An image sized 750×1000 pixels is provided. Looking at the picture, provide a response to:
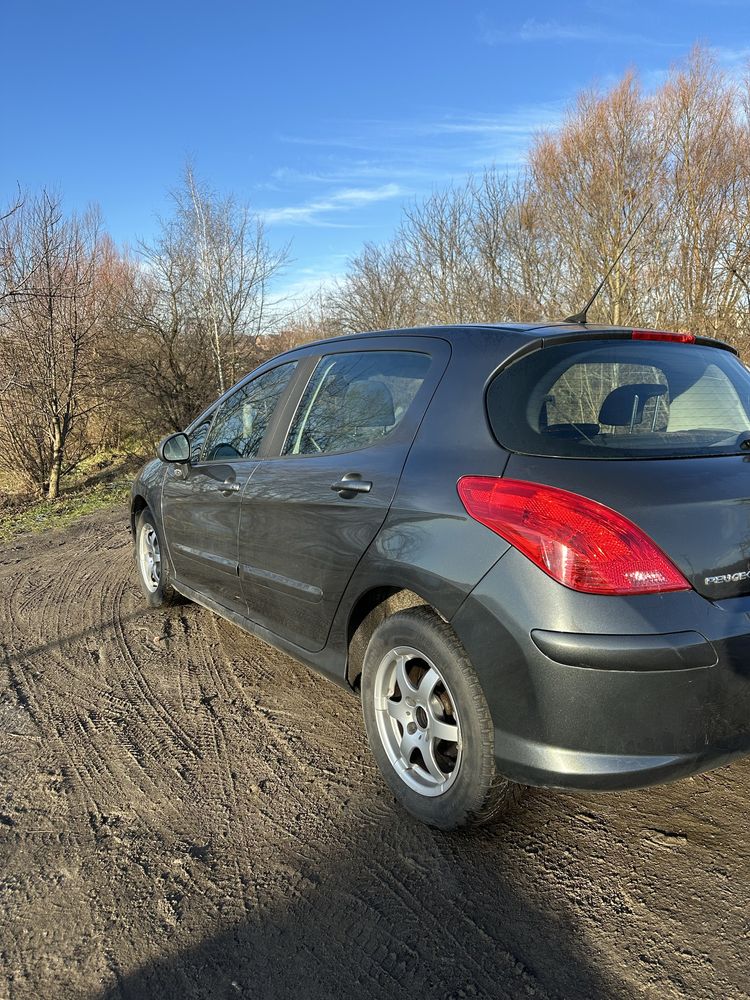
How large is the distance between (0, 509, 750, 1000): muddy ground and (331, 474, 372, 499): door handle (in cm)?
113

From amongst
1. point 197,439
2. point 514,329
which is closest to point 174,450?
point 197,439

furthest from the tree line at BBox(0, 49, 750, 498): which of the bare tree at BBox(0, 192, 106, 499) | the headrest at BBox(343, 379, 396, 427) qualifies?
the headrest at BBox(343, 379, 396, 427)

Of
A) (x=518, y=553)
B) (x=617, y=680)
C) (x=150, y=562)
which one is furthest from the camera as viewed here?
(x=150, y=562)

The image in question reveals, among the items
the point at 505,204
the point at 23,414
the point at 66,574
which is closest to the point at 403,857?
the point at 66,574

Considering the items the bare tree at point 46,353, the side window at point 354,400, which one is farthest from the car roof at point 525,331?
the bare tree at point 46,353

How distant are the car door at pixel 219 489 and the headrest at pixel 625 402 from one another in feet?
5.75

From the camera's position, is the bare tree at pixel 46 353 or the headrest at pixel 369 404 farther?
the bare tree at pixel 46 353

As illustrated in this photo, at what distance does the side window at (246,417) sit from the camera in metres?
3.72

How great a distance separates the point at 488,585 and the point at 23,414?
37.1ft

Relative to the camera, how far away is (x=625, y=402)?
2.46 meters

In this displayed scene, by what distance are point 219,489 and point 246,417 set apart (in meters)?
0.44

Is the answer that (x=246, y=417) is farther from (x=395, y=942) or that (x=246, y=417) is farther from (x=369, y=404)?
(x=395, y=942)

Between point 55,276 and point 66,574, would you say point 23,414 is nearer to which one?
point 55,276

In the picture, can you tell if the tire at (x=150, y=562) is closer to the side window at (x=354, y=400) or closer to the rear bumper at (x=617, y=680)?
the side window at (x=354, y=400)
